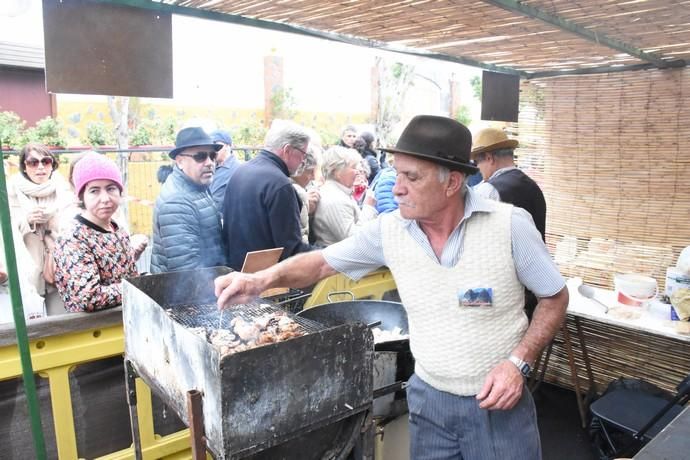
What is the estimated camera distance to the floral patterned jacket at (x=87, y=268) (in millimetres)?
2562

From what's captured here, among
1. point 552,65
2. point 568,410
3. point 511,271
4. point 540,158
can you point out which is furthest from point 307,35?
point 568,410

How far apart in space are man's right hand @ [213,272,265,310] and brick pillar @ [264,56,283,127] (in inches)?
643

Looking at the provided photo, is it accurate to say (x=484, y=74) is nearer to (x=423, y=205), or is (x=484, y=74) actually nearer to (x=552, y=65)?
(x=552, y=65)

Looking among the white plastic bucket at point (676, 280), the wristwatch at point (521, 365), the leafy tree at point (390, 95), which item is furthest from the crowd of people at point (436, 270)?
the leafy tree at point (390, 95)

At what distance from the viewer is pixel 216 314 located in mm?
2738

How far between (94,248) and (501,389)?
2080mm

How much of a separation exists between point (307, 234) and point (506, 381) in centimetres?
252

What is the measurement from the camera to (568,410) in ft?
15.0

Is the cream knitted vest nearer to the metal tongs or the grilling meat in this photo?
the grilling meat

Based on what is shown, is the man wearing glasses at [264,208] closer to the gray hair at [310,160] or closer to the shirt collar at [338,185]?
the gray hair at [310,160]

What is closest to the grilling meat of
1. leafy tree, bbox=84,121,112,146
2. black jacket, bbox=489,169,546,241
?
black jacket, bbox=489,169,546,241

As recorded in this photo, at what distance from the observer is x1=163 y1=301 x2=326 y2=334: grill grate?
2.53 meters

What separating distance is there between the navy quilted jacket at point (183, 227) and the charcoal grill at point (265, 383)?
689mm

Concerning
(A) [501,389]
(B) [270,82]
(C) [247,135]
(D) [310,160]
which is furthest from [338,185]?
(B) [270,82]
